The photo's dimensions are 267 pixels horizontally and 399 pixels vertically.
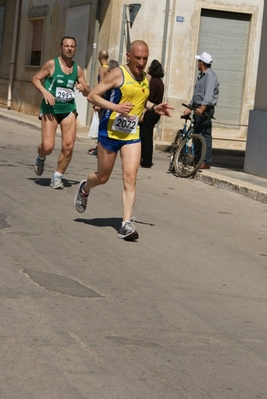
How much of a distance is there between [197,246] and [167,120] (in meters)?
13.6

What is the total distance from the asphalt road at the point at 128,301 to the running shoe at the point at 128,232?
0.26 feet

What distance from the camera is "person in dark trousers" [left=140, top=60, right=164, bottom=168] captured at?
15.9 metres

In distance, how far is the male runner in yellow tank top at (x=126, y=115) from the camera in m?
8.78

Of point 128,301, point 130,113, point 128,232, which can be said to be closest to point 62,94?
point 130,113

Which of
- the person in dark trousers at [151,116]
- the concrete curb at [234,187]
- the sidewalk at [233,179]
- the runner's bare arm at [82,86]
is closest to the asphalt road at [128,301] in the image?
the runner's bare arm at [82,86]

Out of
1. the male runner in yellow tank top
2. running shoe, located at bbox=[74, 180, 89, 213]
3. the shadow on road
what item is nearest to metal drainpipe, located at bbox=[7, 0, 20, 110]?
the shadow on road

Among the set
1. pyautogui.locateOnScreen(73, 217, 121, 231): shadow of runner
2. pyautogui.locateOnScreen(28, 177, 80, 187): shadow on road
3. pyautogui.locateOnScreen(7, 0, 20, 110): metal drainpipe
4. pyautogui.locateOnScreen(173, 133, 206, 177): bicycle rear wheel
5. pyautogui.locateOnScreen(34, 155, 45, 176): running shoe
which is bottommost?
pyautogui.locateOnScreen(73, 217, 121, 231): shadow of runner

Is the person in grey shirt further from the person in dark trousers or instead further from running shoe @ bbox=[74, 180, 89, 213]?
running shoe @ bbox=[74, 180, 89, 213]

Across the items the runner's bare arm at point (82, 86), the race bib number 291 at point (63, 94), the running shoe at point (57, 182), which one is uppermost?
the runner's bare arm at point (82, 86)

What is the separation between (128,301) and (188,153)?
29.0ft

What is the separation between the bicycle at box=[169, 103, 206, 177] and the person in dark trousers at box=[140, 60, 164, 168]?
36.5 inches

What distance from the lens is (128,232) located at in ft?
28.7

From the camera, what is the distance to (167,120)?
22.4 metres

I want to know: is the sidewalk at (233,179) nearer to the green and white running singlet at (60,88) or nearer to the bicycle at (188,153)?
the bicycle at (188,153)
